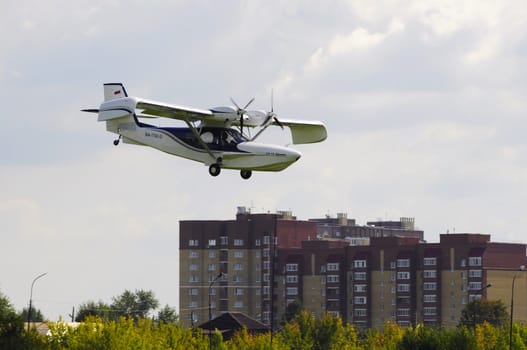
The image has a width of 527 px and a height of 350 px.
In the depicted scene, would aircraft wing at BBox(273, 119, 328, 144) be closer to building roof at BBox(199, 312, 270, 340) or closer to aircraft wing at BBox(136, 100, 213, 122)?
aircraft wing at BBox(136, 100, 213, 122)

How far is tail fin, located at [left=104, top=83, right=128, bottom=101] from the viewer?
238ft

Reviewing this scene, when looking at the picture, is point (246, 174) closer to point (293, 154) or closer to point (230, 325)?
point (293, 154)

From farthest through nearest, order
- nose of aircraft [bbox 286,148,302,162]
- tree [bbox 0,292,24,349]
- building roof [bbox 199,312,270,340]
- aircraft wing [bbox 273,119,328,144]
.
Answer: building roof [bbox 199,312,270,340], tree [bbox 0,292,24,349], aircraft wing [bbox 273,119,328,144], nose of aircraft [bbox 286,148,302,162]

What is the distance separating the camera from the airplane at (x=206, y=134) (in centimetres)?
6480

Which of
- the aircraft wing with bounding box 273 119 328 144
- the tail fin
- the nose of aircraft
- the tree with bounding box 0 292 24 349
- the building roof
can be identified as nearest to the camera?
the nose of aircraft

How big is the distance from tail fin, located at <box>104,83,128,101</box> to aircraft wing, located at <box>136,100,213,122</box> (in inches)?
176

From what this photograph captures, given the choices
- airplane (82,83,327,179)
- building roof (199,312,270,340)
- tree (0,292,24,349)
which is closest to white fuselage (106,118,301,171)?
airplane (82,83,327,179)

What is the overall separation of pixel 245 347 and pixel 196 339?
13677mm

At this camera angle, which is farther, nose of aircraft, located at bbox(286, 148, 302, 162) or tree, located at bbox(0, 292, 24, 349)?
tree, located at bbox(0, 292, 24, 349)

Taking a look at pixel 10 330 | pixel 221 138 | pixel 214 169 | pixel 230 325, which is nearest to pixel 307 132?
pixel 221 138

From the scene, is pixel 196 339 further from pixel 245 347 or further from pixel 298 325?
pixel 298 325

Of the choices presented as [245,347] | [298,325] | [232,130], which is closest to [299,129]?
[232,130]

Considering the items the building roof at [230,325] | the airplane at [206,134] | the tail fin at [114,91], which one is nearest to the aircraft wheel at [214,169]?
the airplane at [206,134]

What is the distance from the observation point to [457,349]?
388 ft
